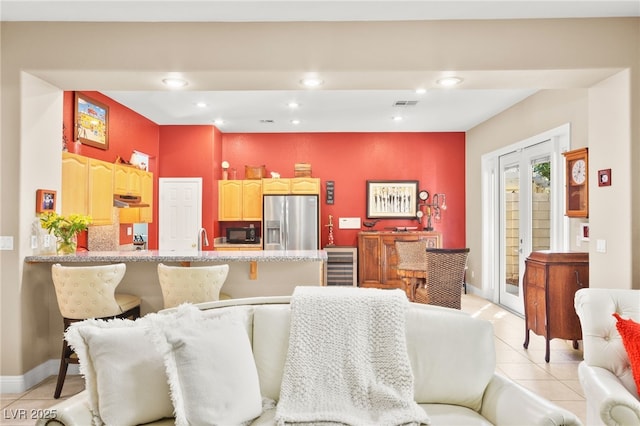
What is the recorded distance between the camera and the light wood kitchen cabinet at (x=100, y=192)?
4164 millimetres

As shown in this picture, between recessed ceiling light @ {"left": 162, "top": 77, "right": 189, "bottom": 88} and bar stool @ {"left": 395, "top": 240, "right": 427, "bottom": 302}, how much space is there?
11.1ft

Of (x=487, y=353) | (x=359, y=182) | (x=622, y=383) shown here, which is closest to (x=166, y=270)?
(x=487, y=353)

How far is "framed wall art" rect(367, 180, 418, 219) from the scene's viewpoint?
743cm

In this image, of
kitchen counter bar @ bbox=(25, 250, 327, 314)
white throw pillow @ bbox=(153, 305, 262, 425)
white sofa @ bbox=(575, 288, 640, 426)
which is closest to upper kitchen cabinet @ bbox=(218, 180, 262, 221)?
kitchen counter bar @ bbox=(25, 250, 327, 314)

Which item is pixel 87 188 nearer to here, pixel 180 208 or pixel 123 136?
pixel 123 136

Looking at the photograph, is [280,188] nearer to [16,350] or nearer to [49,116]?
[49,116]

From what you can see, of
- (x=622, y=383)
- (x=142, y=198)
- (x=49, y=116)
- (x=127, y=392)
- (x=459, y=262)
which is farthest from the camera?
(x=142, y=198)

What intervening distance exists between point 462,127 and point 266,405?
6.38 meters

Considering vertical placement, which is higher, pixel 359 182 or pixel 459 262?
pixel 359 182

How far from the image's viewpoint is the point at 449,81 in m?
3.31

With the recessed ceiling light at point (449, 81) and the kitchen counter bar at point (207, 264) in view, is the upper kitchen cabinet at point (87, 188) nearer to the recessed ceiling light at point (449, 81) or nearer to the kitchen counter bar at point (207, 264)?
the kitchen counter bar at point (207, 264)

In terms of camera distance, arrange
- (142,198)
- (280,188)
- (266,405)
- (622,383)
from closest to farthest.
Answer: (266,405), (622,383), (142,198), (280,188)

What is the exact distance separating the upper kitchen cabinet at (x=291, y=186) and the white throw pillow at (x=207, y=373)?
516 centimetres

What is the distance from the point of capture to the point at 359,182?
7.50m
